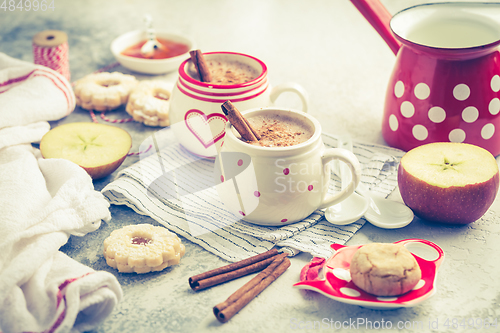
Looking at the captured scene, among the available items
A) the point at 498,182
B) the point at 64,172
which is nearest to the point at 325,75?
the point at 498,182

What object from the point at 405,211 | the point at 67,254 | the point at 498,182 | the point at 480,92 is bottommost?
the point at 67,254

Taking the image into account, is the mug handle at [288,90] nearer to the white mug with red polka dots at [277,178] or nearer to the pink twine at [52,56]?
the white mug with red polka dots at [277,178]

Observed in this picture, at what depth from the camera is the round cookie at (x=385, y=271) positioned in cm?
79

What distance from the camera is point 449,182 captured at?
963 millimetres

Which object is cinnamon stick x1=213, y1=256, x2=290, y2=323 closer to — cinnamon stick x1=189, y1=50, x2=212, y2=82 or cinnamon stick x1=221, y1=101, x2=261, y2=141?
cinnamon stick x1=221, y1=101, x2=261, y2=141

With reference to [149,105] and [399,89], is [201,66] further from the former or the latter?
[399,89]

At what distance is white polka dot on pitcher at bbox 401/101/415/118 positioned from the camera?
1.20m

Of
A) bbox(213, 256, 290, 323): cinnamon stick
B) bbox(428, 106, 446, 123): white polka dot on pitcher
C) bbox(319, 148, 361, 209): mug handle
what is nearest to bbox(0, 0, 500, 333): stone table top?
bbox(213, 256, 290, 323): cinnamon stick

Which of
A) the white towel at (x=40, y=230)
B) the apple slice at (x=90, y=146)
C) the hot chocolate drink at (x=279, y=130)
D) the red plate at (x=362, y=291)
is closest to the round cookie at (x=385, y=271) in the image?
the red plate at (x=362, y=291)

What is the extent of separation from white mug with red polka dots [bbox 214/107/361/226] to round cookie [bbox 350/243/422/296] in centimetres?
18

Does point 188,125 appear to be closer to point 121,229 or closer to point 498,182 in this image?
point 121,229

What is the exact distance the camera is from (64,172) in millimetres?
1052


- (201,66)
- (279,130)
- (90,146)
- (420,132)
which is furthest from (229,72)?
(420,132)

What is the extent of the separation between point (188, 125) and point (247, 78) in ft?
0.64
